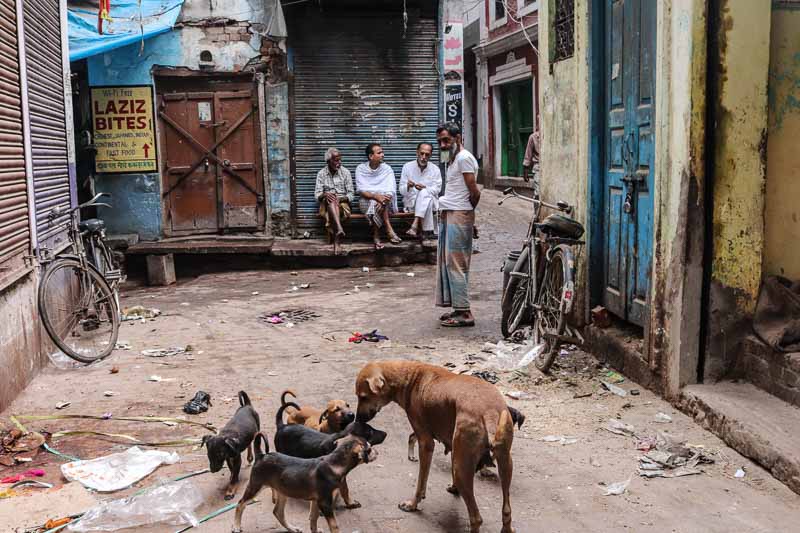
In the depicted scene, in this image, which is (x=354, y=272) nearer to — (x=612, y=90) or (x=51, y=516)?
(x=612, y=90)

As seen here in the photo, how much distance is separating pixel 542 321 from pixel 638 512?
3008mm

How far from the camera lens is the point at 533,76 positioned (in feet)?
69.4

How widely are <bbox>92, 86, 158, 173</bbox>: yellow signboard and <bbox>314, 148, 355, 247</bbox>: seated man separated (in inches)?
103

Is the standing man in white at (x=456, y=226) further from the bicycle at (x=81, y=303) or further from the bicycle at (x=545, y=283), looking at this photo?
the bicycle at (x=81, y=303)

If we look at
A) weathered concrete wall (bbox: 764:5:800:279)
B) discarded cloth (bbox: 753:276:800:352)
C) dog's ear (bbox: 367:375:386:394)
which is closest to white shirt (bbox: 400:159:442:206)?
weathered concrete wall (bbox: 764:5:800:279)

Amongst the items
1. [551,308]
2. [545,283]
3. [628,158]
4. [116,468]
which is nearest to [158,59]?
[545,283]

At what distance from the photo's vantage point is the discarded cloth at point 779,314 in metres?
4.80

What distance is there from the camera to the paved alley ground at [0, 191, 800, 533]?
3.84m

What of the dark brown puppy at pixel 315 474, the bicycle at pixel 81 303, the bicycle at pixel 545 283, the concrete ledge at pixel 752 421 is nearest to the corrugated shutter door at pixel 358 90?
the bicycle at pixel 81 303

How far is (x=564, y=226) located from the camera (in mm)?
6480

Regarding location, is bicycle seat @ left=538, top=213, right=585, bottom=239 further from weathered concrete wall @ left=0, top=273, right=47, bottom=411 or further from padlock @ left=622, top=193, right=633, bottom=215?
weathered concrete wall @ left=0, top=273, right=47, bottom=411

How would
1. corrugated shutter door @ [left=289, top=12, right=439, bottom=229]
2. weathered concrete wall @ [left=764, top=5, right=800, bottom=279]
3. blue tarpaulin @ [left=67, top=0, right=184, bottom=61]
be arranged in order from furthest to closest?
corrugated shutter door @ [left=289, top=12, right=439, bottom=229]
blue tarpaulin @ [left=67, top=0, right=184, bottom=61]
weathered concrete wall @ [left=764, top=5, right=800, bottom=279]

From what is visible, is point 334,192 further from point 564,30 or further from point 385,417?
point 385,417

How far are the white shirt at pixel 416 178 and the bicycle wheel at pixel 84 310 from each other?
6004 millimetres
